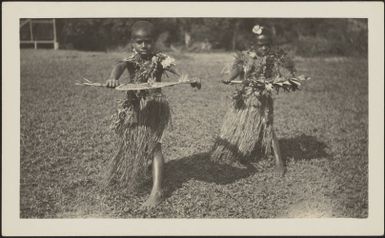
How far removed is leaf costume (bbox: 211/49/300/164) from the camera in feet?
15.5

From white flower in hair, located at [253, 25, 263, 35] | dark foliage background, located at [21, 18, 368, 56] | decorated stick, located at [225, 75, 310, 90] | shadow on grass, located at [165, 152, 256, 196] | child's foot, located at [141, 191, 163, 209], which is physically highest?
dark foliage background, located at [21, 18, 368, 56]

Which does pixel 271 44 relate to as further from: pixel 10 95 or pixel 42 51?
pixel 42 51

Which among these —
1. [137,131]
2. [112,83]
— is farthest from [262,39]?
[112,83]

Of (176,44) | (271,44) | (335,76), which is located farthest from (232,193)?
(176,44)

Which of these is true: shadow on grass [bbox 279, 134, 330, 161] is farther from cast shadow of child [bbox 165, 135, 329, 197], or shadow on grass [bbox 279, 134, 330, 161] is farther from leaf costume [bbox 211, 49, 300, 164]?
leaf costume [bbox 211, 49, 300, 164]

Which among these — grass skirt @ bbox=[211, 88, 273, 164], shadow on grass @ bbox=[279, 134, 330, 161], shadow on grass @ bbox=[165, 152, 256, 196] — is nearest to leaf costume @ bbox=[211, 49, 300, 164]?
grass skirt @ bbox=[211, 88, 273, 164]

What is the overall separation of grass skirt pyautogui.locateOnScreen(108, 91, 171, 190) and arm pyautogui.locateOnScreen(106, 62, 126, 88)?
27 cm

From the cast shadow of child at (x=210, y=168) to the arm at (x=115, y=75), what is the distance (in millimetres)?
1174

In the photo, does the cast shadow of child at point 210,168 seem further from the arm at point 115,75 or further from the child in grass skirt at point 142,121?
the arm at point 115,75

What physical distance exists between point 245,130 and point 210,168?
1.66 feet

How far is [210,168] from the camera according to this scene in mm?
4895

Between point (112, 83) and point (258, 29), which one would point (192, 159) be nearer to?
point (258, 29)

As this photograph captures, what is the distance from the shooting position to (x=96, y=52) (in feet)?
27.6

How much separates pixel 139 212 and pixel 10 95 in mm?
1560
